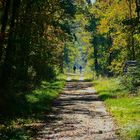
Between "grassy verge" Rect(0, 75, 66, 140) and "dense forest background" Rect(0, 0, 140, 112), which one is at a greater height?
"dense forest background" Rect(0, 0, 140, 112)

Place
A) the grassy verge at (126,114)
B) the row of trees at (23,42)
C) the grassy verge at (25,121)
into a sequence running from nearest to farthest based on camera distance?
the grassy verge at (126,114)
the grassy verge at (25,121)
the row of trees at (23,42)

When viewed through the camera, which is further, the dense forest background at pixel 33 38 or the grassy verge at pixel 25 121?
the dense forest background at pixel 33 38

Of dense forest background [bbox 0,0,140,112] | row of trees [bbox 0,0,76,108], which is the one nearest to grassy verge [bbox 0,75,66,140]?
dense forest background [bbox 0,0,140,112]

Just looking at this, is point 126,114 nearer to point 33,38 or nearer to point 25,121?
point 25,121

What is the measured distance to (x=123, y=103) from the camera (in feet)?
82.1

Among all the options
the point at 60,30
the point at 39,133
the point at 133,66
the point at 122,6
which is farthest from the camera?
the point at 122,6

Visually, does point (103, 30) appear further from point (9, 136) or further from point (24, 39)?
point (9, 136)

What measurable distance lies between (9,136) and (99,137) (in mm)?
2970

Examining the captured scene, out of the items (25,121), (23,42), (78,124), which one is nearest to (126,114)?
(78,124)

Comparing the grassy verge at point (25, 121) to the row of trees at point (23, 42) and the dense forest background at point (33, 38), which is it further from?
the row of trees at point (23, 42)

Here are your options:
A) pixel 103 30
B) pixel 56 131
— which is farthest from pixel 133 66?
pixel 56 131

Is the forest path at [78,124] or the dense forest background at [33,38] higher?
the dense forest background at [33,38]

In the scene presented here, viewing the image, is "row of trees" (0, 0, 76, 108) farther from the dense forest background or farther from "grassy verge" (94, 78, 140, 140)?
"grassy verge" (94, 78, 140, 140)

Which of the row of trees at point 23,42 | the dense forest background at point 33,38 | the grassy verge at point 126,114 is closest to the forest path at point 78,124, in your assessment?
the grassy verge at point 126,114
